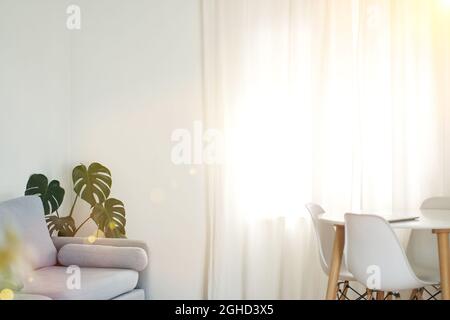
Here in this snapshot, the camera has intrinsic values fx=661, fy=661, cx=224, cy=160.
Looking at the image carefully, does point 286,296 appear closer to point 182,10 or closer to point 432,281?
point 432,281

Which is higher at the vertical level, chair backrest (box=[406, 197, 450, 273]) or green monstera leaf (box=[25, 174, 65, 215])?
green monstera leaf (box=[25, 174, 65, 215])

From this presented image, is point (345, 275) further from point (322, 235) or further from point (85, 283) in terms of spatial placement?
point (85, 283)

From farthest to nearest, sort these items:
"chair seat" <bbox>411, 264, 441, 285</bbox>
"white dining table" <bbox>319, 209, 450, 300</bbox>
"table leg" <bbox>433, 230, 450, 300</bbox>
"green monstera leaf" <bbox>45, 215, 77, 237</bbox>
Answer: "green monstera leaf" <bbox>45, 215, 77, 237</bbox>, "chair seat" <bbox>411, 264, 441, 285</bbox>, "table leg" <bbox>433, 230, 450, 300</bbox>, "white dining table" <bbox>319, 209, 450, 300</bbox>

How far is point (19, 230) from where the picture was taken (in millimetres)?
3707

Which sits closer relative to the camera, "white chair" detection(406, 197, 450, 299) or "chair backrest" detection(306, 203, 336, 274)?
"chair backrest" detection(306, 203, 336, 274)

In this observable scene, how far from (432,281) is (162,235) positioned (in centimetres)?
215

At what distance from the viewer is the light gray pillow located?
12.6 ft

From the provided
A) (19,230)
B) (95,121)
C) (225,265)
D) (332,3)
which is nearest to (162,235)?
(225,265)

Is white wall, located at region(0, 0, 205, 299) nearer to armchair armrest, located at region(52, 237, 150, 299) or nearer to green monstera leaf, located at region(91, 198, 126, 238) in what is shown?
green monstera leaf, located at region(91, 198, 126, 238)

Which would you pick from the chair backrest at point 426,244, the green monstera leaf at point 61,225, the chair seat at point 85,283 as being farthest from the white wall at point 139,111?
the chair backrest at point 426,244

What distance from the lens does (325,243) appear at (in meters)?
4.05

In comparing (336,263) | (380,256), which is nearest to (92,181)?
(336,263)

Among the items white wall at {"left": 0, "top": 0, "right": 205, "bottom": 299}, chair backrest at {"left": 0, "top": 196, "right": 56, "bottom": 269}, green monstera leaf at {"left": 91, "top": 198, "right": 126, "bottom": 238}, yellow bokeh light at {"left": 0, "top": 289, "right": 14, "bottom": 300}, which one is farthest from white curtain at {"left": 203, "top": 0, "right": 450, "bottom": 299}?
yellow bokeh light at {"left": 0, "top": 289, "right": 14, "bottom": 300}

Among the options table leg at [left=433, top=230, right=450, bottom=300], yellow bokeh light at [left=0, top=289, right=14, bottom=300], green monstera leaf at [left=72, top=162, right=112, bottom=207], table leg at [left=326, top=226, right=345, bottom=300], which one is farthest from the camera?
green monstera leaf at [left=72, top=162, right=112, bottom=207]
